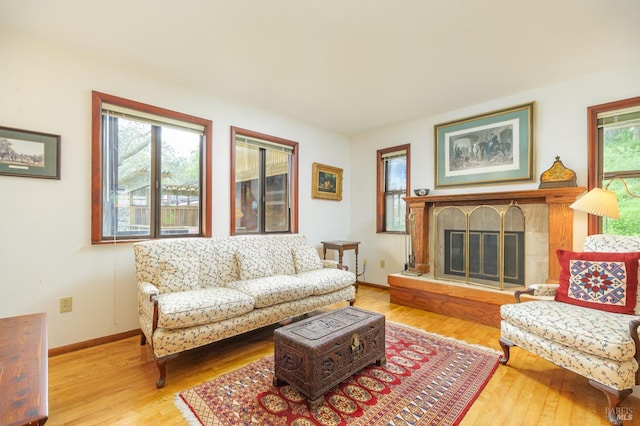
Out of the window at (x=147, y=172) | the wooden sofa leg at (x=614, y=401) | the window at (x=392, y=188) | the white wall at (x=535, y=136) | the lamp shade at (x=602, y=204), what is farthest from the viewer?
the window at (x=392, y=188)

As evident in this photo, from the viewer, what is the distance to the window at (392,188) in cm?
441

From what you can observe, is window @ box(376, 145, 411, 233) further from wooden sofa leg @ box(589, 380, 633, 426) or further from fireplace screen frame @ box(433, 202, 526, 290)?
wooden sofa leg @ box(589, 380, 633, 426)

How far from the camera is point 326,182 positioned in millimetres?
4590

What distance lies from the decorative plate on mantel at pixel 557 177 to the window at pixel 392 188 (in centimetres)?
166

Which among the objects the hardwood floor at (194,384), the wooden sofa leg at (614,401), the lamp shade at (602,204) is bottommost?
the hardwood floor at (194,384)

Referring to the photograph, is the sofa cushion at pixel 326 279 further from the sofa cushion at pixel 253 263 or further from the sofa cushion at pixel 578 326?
the sofa cushion at pixel 578 326

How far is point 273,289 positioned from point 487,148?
3.04m

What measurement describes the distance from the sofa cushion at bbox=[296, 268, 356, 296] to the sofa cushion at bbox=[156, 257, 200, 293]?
1041mm

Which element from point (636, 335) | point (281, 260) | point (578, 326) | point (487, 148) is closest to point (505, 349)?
point (578, 326)

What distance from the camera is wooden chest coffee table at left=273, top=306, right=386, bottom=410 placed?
1648 mm

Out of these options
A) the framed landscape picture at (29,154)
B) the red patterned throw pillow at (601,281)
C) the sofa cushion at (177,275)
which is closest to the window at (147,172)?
the framed landscape picture at (29,154)

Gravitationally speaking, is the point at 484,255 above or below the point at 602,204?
below

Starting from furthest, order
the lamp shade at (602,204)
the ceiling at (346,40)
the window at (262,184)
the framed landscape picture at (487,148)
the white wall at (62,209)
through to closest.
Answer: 1. the window at (262,184)
2. the framed landscape picture at (487,148)
3. the lamp shade at (602,204)
4. the white wall at (62,209)
5. the ceiling at (346,40)

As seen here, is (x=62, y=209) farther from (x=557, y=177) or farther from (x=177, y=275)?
(x=557, y=177)
